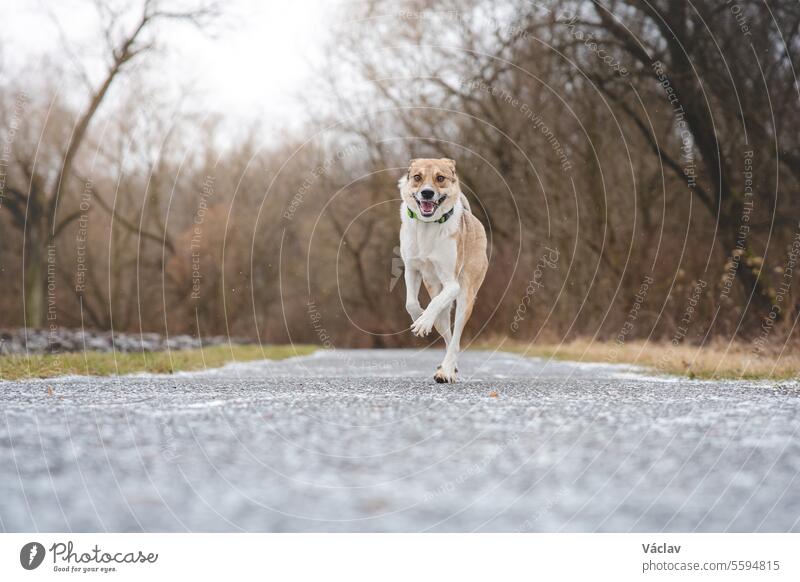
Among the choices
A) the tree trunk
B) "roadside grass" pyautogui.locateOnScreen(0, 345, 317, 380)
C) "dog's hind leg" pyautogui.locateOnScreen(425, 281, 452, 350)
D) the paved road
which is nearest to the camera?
the paved road

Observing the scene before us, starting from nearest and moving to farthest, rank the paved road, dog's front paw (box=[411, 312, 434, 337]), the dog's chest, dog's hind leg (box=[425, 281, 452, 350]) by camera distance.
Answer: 1. the paved road
2. dog's front paw (box=[411, 312, 434, 337])
3. the dog's chest
4. dog's hind leg (box=[425, 281, 452, 350])

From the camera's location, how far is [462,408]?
6.37 meters

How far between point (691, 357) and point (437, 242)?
5.88m

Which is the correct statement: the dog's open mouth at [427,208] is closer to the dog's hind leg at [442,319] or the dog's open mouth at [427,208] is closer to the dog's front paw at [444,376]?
the dog's hind leg at [442,319]

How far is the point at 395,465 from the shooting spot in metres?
4.23

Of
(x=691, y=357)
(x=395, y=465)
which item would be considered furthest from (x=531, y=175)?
(x=395, y=465)

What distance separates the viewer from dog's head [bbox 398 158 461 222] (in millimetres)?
8711

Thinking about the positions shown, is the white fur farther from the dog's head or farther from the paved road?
the paved road

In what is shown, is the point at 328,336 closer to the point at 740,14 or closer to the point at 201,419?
the point at 740,14

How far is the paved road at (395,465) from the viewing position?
349 cm

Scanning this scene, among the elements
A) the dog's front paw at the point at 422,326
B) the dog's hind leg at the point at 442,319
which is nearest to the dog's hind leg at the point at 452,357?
the dog's hind leg at the point at 442,319

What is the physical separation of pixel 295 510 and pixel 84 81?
63.9 ft

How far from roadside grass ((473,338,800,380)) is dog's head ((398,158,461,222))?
4.29m

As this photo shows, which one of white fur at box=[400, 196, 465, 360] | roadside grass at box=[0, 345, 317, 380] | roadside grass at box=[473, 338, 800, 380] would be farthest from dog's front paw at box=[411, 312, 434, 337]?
roadside grass at box=[0, 345, 317, 380]
